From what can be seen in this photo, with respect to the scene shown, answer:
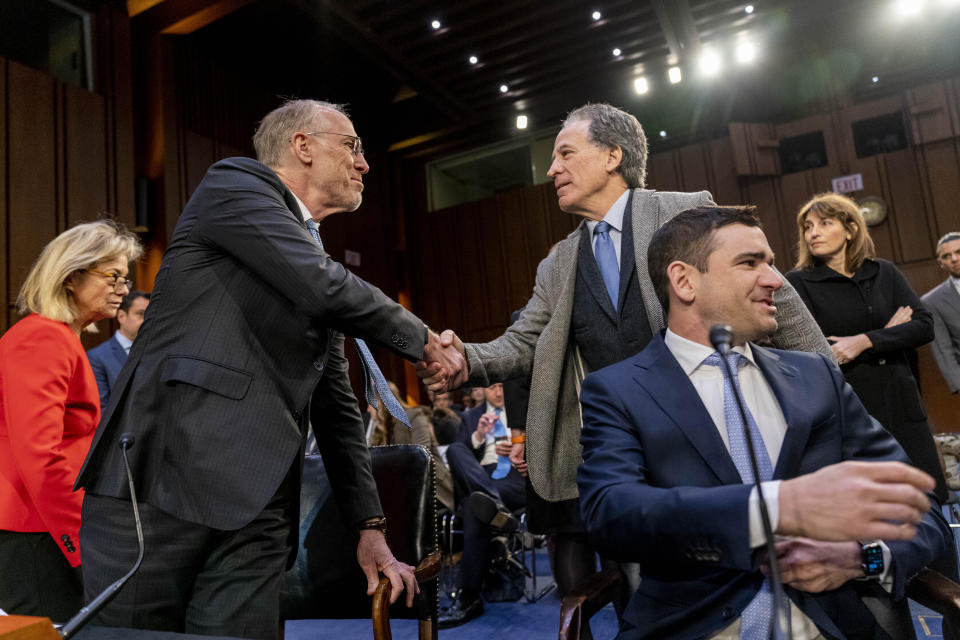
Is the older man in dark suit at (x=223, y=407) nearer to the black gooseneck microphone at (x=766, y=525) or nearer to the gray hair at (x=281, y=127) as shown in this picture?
the gray hair at (x=281, y=127)

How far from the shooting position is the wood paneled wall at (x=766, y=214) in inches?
328

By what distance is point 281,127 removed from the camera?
73.9 inches

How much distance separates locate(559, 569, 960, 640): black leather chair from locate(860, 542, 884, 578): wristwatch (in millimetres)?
132

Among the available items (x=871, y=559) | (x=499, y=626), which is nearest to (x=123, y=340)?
(x=499, y=626)

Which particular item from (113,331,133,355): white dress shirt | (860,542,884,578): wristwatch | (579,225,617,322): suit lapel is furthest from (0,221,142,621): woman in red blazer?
(113,331,133,355): white dress shirt

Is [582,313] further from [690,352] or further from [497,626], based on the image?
[497,626]

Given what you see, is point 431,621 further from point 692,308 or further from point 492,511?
point 492,511

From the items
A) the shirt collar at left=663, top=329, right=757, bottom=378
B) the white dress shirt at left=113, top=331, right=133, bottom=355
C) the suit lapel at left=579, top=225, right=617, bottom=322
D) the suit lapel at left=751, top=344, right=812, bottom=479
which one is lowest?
the suit lapel at left=751, top=344, right=812, bottom=479

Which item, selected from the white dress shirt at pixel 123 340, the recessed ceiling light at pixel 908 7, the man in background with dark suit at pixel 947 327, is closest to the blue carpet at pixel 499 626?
the man in background with dark suit at pixel 947 327

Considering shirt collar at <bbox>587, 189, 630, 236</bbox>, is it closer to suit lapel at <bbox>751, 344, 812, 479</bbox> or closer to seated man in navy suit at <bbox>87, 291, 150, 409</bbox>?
suit lapel at <bbox>751, 344, 812, 479</bbox>

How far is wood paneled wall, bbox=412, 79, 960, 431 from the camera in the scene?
8.32 metres

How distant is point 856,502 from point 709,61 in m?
8.59

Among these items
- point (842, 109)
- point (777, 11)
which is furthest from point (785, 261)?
point (777, 11)

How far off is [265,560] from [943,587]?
1277 millimetres
